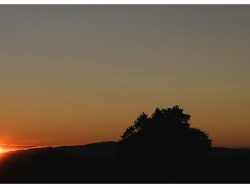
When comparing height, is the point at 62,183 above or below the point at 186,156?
below

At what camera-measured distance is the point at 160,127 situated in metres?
65.9

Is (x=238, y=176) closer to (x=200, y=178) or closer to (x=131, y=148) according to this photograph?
(x=200, y=178)

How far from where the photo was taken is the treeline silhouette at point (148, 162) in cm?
3675

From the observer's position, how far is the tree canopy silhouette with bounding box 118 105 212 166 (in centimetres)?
6216

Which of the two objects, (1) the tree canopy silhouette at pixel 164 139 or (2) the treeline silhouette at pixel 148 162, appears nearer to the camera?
(2) the treeline silhouette at pixel 148 162

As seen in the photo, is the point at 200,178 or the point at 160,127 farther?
the point at 160,127

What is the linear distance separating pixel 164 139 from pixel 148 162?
21.0 ft

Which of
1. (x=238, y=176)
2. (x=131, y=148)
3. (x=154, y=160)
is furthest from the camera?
(x=131, y=148)

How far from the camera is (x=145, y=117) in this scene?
6781 centimetres

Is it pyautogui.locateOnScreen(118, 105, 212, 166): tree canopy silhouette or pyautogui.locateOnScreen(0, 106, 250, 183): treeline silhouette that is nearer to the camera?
pyautogui.locateOnScreen(0, 106, 250, 183): treeline silhouette
